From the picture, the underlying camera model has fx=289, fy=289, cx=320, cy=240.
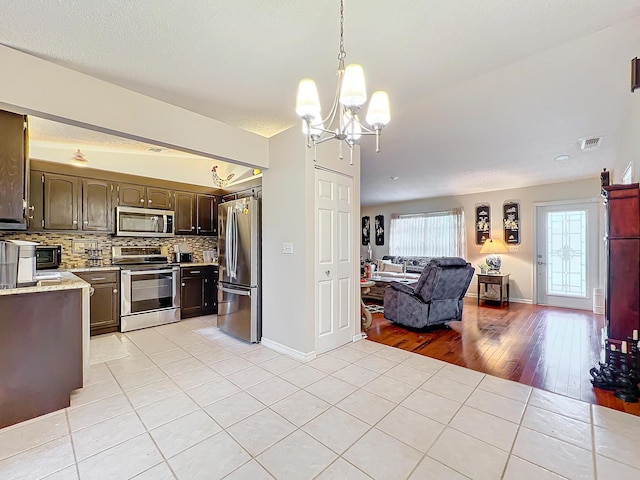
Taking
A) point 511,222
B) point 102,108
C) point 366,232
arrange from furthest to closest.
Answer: point 366,232, point 511,222, point 102,108

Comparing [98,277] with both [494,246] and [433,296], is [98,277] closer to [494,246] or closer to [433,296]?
[433,296]

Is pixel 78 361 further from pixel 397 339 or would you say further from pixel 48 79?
pixel 397 339

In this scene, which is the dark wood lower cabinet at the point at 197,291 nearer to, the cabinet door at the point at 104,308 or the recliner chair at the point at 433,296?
the cabinet door at the point at 104,308

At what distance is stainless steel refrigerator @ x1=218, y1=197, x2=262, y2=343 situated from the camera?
3.63 metres

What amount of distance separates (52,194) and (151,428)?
11.9 ft

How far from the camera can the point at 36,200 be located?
148 inches

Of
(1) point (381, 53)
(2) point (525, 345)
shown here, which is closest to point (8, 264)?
(1) point (381, 53)

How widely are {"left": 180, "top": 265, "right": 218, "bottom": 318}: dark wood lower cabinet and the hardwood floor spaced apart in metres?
2.85

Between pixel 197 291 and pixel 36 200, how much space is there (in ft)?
7.94

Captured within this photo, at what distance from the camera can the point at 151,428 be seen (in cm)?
196

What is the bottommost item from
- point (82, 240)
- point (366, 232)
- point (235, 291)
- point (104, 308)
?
point (104, 308)

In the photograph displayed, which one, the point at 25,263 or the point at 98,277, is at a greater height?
the point at 25,263

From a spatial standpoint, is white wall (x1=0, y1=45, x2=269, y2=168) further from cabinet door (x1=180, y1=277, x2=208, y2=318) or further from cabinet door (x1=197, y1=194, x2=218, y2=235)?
cabinet door (x1=180, y1=277, x2=208, y2=318)

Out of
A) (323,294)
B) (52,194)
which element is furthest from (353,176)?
(52,194)
